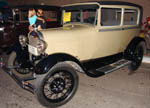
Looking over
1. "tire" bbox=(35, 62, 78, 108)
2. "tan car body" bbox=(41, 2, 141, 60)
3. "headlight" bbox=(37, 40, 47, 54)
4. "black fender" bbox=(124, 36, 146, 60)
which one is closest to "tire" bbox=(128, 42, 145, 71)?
"black fender" bbox=(124, 36, 146, 60)

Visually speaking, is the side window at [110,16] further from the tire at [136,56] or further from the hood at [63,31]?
the tire at [136,56]

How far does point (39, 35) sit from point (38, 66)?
65 centimetres

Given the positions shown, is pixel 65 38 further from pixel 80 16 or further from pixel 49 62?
pixel 80 16

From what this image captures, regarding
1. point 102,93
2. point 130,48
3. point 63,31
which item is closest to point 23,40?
point 63,31

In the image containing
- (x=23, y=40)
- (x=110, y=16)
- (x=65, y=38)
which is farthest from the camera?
(x=110, y=16)

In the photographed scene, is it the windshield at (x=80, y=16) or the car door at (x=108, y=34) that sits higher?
the windshield at (x=80, y=16)

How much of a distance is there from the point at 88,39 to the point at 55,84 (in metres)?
1.22

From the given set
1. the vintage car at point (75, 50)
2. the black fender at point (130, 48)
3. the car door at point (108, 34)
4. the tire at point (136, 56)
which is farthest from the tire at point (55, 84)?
the tire at point (136, 56)

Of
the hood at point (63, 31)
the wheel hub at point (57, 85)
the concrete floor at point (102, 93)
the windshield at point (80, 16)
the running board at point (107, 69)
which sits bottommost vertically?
the concrete floor at point (102, 93)

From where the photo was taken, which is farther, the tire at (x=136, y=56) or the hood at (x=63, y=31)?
the tire at (x=136, y=56)

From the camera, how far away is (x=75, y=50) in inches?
122

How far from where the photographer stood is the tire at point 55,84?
93.2 inches

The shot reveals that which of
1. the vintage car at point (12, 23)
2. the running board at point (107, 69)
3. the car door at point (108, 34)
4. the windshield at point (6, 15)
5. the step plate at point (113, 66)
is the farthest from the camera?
the windshield at point (6, 15)

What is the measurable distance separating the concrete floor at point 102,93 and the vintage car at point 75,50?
1.02 feet
